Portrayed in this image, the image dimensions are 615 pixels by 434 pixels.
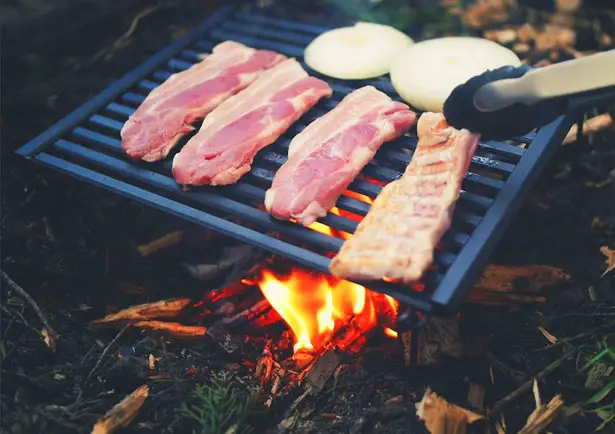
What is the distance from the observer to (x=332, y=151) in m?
3.20

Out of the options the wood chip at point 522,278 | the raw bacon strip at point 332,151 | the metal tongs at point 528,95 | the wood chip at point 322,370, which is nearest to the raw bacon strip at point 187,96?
the raw bacon strip at point 332,151

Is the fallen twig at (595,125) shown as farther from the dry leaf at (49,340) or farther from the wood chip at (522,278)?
the dry leaf at (49,340)

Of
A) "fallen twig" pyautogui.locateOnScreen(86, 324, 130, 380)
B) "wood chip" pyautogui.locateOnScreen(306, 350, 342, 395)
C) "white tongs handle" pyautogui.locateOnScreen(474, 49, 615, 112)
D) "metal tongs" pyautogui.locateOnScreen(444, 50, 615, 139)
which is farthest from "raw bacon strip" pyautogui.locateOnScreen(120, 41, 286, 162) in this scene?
"white tongs handle" pyautogui.locateOnScreen(474, 49, 615, 112)

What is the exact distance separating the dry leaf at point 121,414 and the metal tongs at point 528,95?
73.0 inches

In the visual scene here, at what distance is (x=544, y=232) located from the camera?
376 cm

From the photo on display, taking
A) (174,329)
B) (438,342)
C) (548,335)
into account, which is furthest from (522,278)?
(174,329)

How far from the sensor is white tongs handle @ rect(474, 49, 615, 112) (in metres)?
2.49

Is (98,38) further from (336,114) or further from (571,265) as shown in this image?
(571,265)

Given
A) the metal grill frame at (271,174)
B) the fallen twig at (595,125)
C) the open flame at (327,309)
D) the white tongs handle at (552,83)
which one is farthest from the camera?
the fallen twig at (595,125)

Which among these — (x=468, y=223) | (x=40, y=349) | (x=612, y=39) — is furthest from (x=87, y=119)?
(x=612, y=39)

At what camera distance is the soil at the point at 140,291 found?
9.80ft

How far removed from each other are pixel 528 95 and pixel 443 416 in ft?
4.53

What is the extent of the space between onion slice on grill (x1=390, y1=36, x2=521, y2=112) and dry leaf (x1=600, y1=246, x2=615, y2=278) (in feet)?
3.71

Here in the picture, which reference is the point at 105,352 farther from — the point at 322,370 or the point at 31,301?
the point at 322,370
